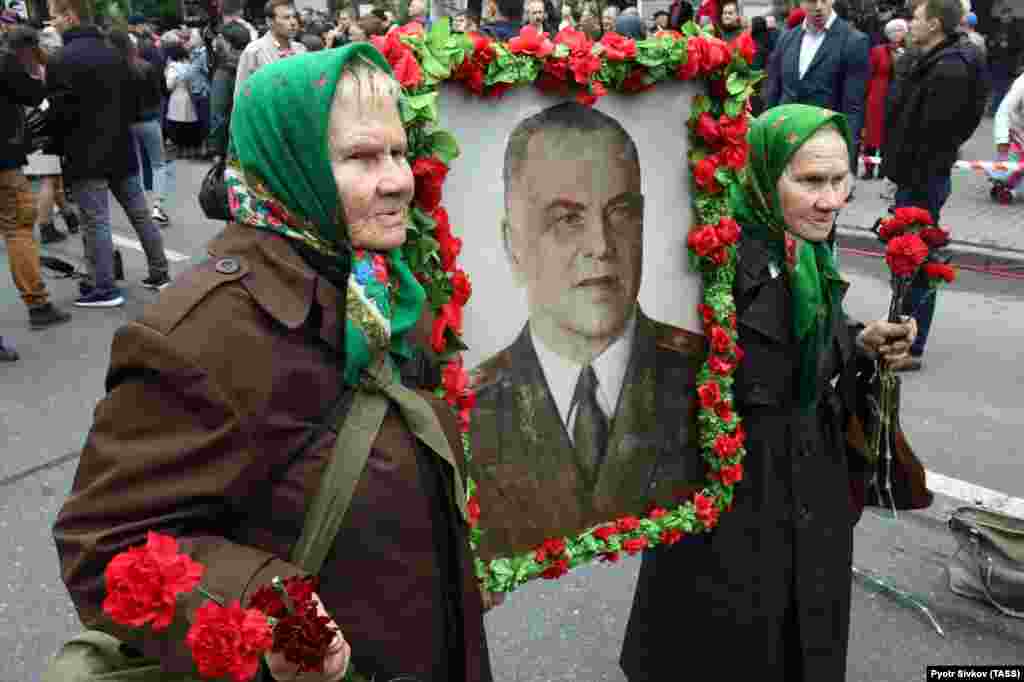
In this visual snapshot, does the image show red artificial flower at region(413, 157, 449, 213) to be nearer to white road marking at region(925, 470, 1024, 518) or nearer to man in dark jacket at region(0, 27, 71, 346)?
white road marking at region(925, 470, 1024, 518)

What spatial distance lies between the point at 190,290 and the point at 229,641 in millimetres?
592

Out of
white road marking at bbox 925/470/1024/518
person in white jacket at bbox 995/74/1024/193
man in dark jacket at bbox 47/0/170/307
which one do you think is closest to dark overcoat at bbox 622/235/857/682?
white road marking at bbox 925/470/1024/518

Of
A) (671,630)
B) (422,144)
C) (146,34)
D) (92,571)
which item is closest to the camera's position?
(92,571)

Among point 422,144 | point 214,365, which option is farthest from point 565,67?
point 214,365

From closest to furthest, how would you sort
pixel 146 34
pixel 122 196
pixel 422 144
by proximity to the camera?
1. pixel 422 144
2. pixel 122 196
3. pixel 146 34

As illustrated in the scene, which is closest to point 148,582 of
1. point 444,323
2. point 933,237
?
point 444,323

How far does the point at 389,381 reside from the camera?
1.78 metres

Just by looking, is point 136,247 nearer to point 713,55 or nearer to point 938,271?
point 713,55

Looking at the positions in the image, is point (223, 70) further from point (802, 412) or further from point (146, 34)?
point (802, 412)

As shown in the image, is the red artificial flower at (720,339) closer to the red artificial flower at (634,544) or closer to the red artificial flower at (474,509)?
the red artificial flower at (634,544)

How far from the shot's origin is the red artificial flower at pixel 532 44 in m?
2.15

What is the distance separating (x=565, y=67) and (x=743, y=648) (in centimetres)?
169

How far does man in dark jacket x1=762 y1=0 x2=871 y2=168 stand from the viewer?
320 inches

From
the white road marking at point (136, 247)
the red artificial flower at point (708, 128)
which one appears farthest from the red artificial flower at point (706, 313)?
the white road marking at point (136, 247)
